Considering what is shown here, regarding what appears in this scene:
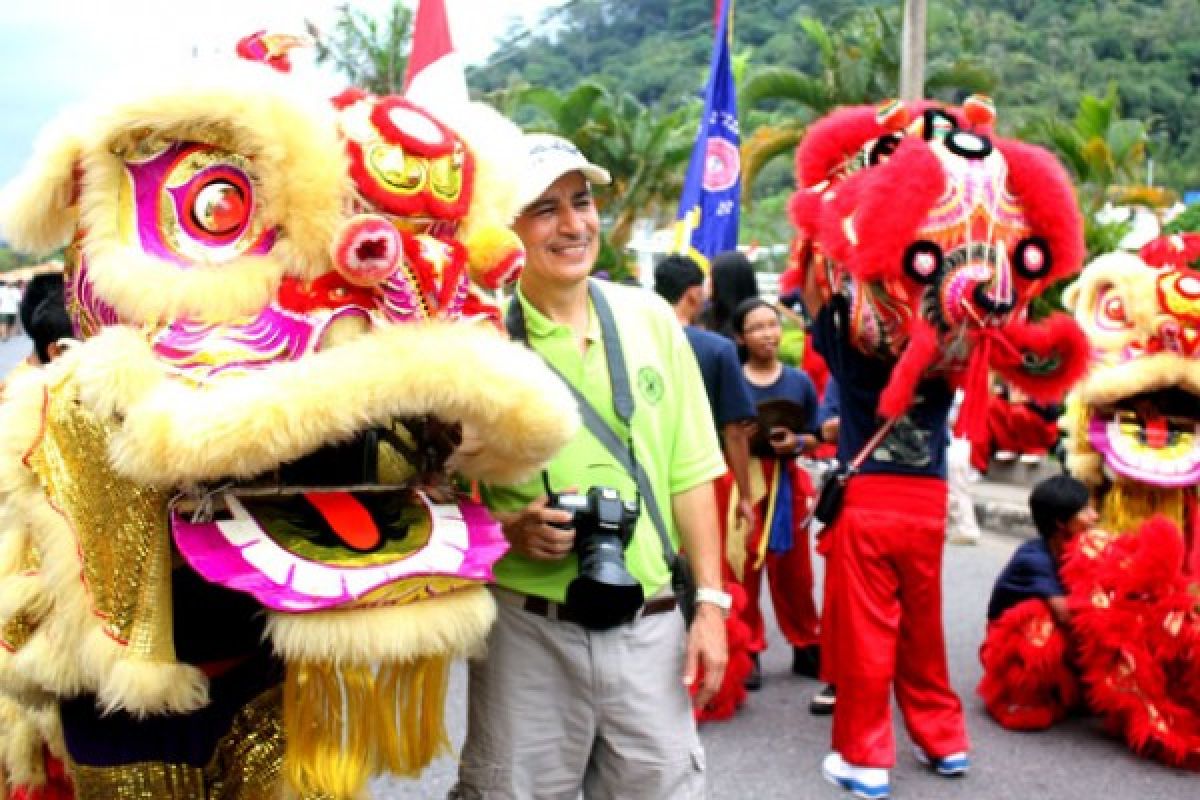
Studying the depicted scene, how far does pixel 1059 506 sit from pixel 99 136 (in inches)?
166

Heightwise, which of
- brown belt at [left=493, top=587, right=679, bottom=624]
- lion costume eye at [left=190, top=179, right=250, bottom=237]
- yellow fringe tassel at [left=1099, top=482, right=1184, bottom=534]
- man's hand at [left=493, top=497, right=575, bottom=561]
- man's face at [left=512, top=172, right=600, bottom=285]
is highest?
lion costume eye at [left=190, top=179, right=250, bottom=237]

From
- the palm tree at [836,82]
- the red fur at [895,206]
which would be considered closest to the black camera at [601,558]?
the red fur at [895,206]

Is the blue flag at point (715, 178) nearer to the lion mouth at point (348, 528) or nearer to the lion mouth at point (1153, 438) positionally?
the lion mouth at point (1153, 438)

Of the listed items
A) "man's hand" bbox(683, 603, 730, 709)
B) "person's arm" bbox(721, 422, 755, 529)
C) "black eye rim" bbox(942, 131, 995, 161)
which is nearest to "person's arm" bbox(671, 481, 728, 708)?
"man's hand" bbox(683, 603, 730, 709)

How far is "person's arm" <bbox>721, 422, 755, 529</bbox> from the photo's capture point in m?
5.11

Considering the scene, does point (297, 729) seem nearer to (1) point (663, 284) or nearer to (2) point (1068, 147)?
(1) point (663, 284)

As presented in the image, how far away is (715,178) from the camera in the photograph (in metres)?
8.85

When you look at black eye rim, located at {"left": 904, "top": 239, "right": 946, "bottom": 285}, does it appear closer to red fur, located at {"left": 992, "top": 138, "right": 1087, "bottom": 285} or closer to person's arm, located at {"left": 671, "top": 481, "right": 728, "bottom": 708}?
red fur, located at {"left": 992, "top": 138, "right": 1087, "bottom": 285}

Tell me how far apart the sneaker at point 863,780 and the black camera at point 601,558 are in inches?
84.4

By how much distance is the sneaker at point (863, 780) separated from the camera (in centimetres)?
441

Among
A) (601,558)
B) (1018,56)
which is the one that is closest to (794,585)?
(601,558)

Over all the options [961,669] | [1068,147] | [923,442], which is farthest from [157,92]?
[1068,147]

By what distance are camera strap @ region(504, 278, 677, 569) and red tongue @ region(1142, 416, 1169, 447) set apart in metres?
2.99

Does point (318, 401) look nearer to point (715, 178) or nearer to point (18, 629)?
point (18, 629)
